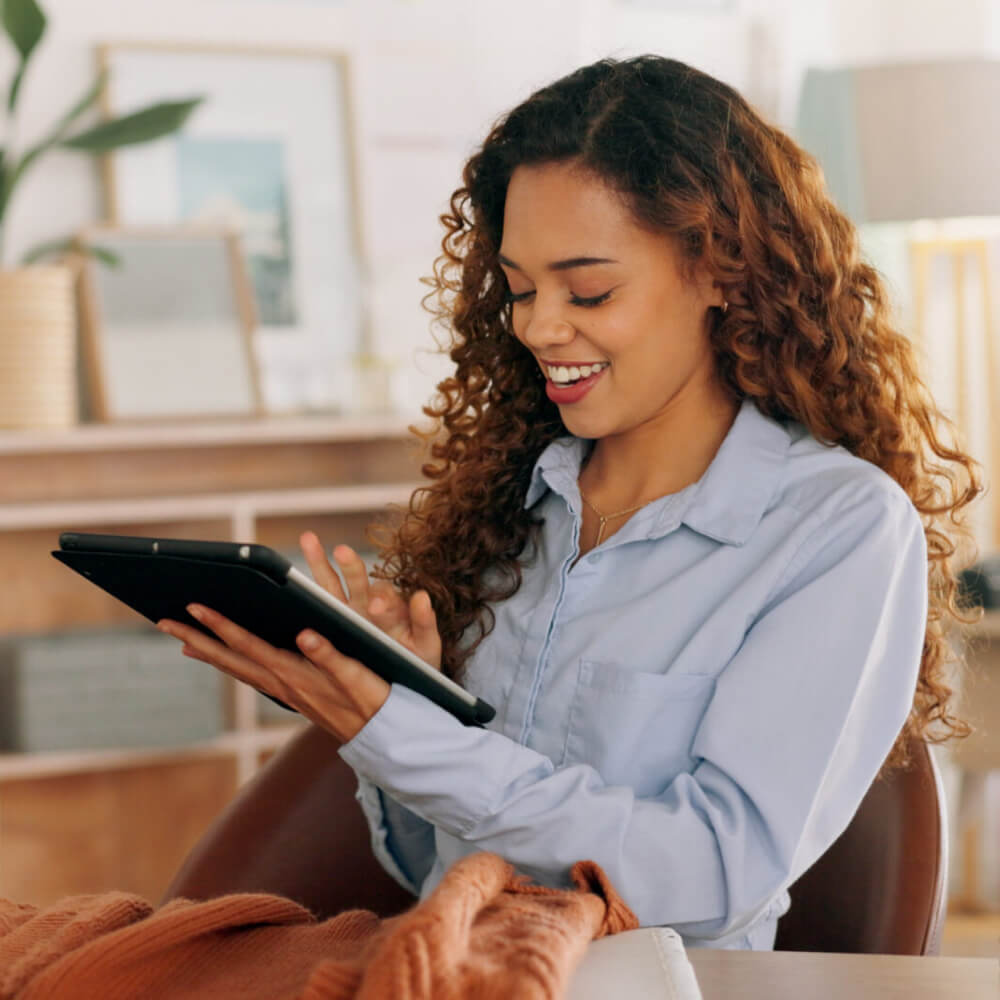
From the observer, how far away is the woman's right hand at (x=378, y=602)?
115 cm

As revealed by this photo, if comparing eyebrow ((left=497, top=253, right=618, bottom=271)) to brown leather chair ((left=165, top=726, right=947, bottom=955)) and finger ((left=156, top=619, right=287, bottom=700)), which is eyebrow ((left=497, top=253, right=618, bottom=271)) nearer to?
finger ((left=156, top=619, right=287, bottom=700))

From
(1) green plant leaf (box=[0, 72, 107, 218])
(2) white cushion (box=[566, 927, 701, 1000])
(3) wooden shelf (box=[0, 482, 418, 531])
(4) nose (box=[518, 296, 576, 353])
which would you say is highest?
(1) green plant leaf (box=[0, 72, 107, 218])

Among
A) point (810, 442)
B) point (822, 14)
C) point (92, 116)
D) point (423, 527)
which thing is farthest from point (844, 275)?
point (822, 14)

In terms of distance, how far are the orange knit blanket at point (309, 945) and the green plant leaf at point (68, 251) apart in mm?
1858

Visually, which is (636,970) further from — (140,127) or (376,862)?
(140,127)

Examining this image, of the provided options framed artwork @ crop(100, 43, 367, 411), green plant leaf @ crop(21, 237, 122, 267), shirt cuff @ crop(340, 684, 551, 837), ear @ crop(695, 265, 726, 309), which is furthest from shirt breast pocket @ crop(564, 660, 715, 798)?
framed artwork @ crop(100, 43, 367, 411)

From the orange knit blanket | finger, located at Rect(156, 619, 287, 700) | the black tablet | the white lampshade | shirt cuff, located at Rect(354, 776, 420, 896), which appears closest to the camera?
the orange knit blanket

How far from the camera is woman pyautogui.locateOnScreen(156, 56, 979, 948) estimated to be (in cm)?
103

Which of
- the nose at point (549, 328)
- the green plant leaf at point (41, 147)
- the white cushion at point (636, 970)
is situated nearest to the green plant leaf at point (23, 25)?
the green plant leaf at point (41, 147)

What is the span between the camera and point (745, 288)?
4.05 feet

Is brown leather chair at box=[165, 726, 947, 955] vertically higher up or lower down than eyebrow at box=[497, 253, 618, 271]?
lower down

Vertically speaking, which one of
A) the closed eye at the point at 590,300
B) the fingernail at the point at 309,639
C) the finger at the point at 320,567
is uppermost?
the closed eye at the point at 590,300

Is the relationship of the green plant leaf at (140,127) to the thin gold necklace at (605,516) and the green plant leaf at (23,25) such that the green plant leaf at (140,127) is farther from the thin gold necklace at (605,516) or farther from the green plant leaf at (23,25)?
the thin gold necklace at (605,516)

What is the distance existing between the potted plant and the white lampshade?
Result: 1.19m
